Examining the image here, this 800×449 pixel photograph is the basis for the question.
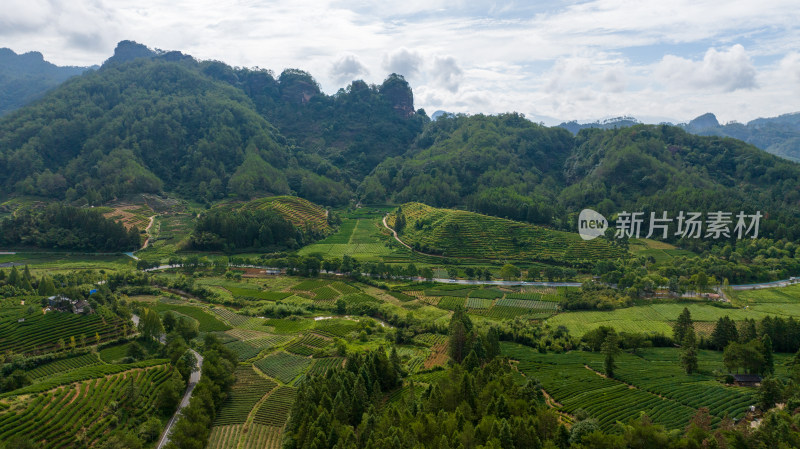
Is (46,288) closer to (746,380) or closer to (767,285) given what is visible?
(746,380)

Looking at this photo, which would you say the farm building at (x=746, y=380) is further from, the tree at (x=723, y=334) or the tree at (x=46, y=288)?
the tree at (x=46, y=288)

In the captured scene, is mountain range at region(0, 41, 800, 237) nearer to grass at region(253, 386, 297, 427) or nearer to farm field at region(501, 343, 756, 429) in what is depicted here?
farm field at region(501, 343, 756, 429)

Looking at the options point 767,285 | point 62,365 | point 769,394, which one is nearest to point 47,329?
point 62,365

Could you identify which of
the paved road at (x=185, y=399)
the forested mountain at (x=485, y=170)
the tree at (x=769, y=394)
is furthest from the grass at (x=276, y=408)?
the forested mountain at (x=485, y=170)

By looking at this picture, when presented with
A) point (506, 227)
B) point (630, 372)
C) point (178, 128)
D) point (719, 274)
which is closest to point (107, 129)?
point (178, 128)

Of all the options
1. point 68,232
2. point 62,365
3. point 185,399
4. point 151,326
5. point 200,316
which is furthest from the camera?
point 68,232

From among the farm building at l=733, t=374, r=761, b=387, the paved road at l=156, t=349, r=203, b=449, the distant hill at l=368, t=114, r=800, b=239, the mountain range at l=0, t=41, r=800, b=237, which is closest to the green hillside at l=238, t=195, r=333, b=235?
the mountain range at l=0, t=41, r=800, b=237
